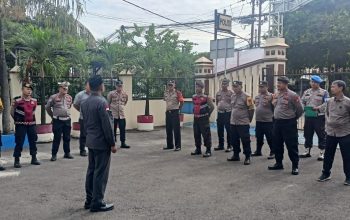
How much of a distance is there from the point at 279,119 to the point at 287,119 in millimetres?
148

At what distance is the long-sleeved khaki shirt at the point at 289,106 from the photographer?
285 inches

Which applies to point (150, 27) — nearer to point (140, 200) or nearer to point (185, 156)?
point (185, 156)

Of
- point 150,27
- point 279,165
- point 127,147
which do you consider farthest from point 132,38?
point 279,165

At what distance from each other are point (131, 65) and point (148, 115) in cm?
344

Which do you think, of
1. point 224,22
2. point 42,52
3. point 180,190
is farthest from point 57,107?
point 224,22

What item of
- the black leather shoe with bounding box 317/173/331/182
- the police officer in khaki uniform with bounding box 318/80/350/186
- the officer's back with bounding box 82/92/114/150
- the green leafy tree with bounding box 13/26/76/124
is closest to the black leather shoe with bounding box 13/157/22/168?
the green leafy tree with bounding box 13/26/76/124

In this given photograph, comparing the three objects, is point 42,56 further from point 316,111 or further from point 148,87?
point 316,111

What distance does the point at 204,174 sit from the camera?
7.30 metres

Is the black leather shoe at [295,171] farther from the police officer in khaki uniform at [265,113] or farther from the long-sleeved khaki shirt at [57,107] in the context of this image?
the long-sleeved khaki shirt at [57,107]

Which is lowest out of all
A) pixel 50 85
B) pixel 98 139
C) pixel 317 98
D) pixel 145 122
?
pixel 145 122

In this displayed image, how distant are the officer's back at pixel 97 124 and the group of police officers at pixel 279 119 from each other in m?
3.53

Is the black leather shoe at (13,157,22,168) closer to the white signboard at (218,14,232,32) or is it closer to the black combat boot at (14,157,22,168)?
the black combat boot at (14,157,22,168)

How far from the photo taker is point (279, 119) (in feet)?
24.3

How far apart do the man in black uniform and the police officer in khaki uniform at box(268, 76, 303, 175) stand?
3.48 meters
